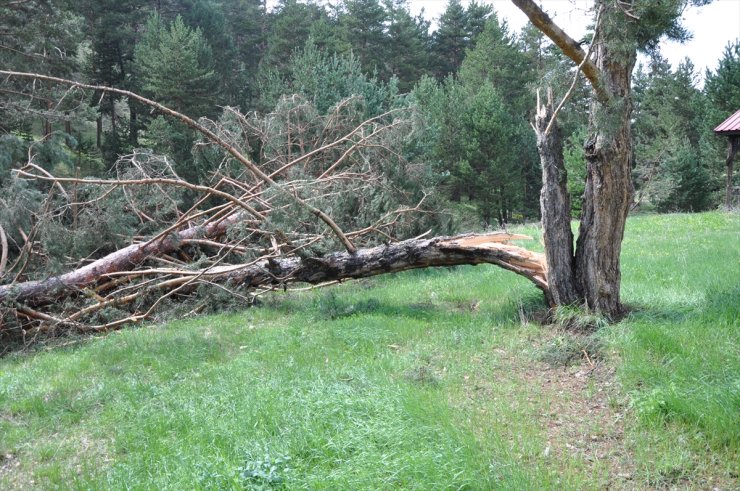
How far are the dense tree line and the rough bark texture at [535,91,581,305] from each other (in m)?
0.41

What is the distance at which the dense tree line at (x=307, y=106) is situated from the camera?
36.4 feet

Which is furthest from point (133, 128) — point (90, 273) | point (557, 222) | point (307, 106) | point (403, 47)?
point (557, 222)

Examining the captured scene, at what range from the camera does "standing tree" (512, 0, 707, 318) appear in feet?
17.1

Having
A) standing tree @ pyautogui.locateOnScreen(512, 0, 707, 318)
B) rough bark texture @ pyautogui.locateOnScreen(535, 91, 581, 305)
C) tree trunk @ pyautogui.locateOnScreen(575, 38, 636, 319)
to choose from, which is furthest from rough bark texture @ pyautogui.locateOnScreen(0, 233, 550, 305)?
tree trunk @ pyautogui.locateOnScreen(575, 38, 636, 319)

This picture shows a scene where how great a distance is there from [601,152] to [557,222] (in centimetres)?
84

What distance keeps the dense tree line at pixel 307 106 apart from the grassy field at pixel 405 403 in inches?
99.5

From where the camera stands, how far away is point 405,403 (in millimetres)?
4250

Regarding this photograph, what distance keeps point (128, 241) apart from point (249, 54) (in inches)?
1354

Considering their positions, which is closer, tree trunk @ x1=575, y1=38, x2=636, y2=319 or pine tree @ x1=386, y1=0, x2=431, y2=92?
tree trunk @ x1=575, y1=38, x2=636, y2=319

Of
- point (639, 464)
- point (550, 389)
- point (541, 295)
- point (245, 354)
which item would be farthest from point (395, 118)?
point (639, 464)

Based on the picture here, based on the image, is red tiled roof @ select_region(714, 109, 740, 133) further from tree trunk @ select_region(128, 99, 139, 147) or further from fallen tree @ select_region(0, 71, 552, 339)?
tree trunk @ select_region(128, 99, 139, 147)

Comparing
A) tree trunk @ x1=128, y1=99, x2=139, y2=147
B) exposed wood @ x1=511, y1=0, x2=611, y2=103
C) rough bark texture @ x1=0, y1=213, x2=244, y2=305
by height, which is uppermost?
tree trunk @ x1=128, y1=99, x2=139, y2=147

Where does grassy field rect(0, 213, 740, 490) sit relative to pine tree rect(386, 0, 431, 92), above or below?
below

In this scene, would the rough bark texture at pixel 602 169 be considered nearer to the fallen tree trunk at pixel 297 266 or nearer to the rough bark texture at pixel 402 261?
the rough bark texture at pixel 402 261
